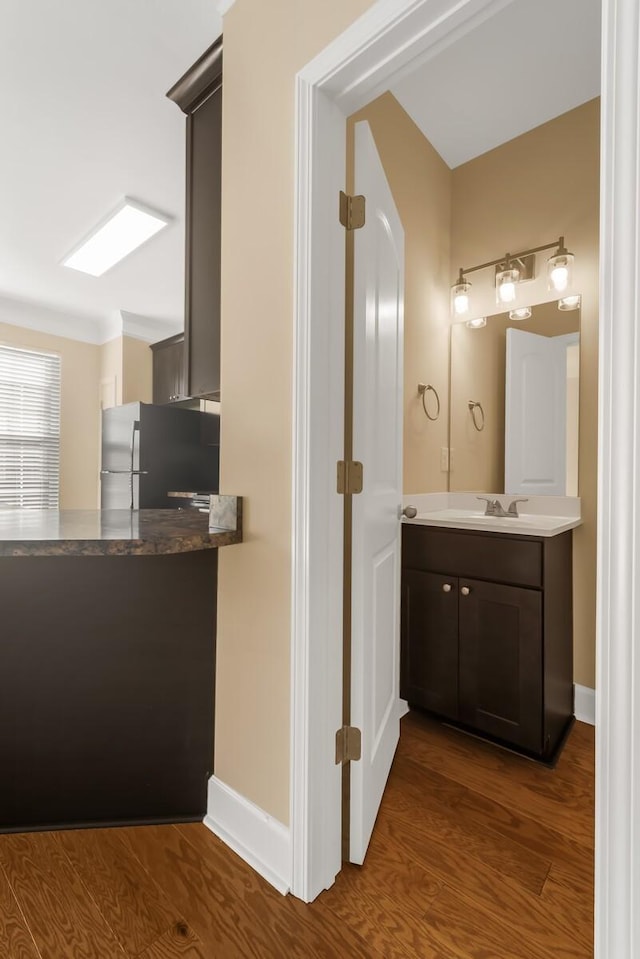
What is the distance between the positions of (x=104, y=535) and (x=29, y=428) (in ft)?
14.7

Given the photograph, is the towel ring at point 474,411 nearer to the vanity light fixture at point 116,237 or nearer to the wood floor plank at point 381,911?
the wood floor plank at point 381,911

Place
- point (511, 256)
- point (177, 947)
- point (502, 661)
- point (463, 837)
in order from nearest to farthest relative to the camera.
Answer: point (177, 947) → point (463, 837) → point (502, 661) → point (511, 256)

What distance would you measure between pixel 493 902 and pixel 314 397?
4.51ft

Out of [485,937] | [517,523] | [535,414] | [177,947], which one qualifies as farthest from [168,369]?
[485,937]

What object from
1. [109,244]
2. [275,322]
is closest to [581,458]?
[275,322]

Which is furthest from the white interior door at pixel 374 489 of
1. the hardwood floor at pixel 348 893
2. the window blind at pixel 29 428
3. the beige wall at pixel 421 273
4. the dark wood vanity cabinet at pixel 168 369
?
the window blind at pixel 29 428

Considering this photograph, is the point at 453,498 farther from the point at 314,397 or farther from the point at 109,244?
the point at 109,244

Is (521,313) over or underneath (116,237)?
underneath

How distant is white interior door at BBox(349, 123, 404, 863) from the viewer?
4.47 ft

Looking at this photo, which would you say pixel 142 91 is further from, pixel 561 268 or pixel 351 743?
pixel 351 743

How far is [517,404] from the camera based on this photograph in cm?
246

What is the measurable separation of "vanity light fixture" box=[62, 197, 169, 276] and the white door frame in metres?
2.26

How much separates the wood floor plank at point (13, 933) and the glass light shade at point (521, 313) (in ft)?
9.31

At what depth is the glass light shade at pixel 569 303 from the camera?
225 cm
